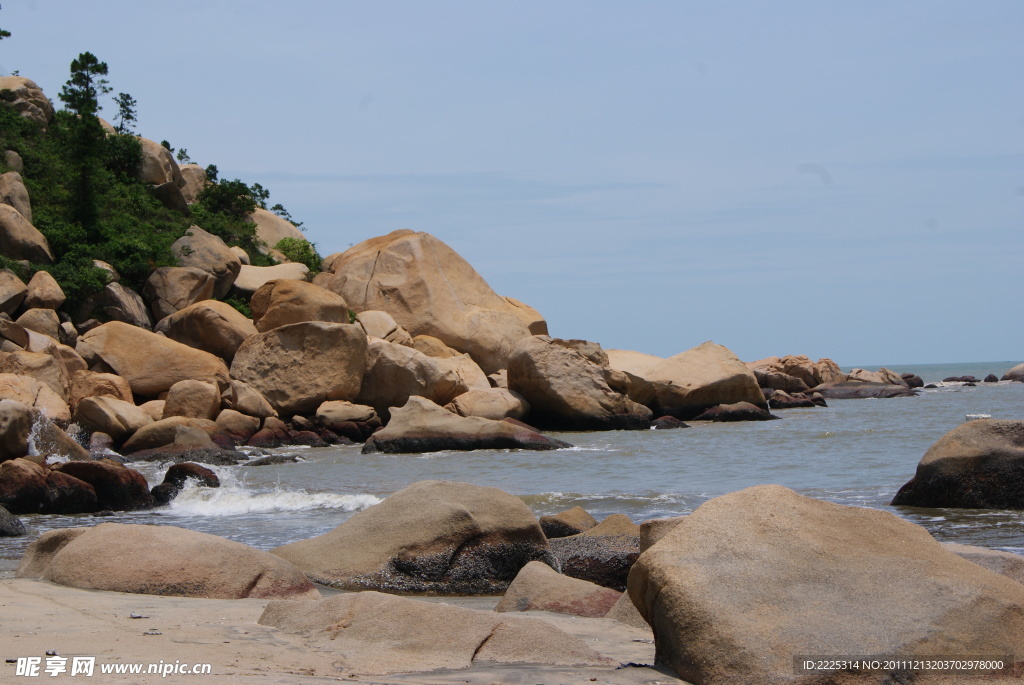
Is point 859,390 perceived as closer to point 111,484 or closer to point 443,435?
point 443,435

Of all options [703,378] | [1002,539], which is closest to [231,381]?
[703,378]

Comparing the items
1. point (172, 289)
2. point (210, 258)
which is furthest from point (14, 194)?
point (210, 258)

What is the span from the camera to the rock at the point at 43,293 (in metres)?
25.5

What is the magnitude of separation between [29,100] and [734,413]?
102 feet

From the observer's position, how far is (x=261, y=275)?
3509cm

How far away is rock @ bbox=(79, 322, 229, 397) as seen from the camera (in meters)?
24.5

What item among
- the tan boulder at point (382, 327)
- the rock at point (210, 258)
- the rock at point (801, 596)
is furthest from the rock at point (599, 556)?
the rock at point (210, 258)

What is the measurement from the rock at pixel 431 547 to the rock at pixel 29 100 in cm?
3658

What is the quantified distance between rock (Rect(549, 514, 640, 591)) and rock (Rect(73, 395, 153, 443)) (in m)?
15.2

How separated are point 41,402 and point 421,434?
806 cm

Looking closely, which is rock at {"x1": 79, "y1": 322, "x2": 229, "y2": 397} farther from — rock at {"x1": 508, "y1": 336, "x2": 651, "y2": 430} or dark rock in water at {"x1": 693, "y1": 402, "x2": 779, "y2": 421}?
dark rock in water at {"x1": 693, "y1": 402, "x2": 779, "y2": 421}

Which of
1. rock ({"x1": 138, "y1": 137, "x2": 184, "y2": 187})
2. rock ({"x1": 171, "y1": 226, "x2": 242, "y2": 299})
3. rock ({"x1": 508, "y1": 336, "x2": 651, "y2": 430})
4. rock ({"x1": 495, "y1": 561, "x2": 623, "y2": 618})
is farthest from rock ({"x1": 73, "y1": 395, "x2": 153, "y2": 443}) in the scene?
rock ({"x1": 138, "y1": 137, "x2": 184, "y2": 187})

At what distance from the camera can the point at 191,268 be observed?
3103 centimetres

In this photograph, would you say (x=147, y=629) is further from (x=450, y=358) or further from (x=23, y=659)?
(x=450, y=358)
